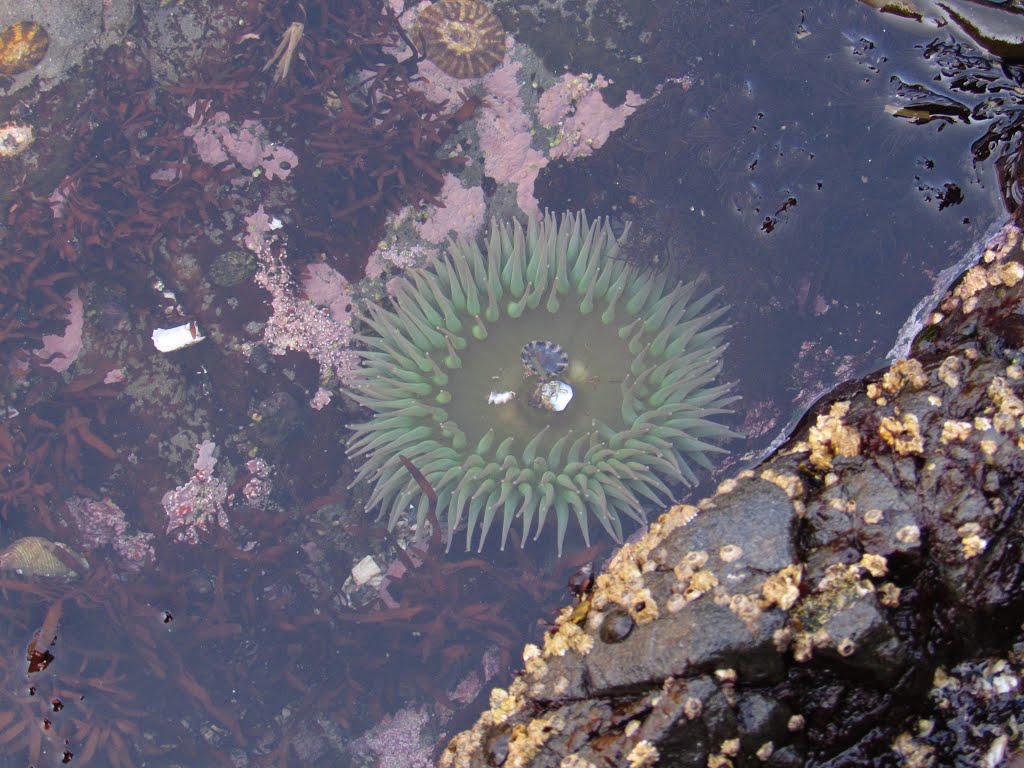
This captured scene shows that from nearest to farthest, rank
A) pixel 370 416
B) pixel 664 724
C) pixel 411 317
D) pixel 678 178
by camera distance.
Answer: pixel 664 724 < pixel 411 317 < pixel 678 178 < pixel 370 416

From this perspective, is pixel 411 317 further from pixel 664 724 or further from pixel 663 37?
pixel 664 724

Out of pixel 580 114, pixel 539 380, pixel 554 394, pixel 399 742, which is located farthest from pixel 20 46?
pixel 399 742

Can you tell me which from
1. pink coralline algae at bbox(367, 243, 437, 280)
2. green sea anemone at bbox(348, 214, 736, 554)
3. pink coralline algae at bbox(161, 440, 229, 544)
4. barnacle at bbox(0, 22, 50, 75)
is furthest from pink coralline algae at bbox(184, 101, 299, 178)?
pink coralline algae at bbox(161, 440, 229, 544)

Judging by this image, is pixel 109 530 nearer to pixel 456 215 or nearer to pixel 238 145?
pixel 238 145

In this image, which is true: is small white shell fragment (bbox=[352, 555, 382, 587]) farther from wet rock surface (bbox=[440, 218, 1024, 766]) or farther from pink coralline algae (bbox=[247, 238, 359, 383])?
wet rock surface (bbox=[440, 218, 1024, 766])

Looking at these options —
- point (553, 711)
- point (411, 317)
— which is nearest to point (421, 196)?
point (411, 317)

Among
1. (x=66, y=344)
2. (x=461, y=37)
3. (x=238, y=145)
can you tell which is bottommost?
(x=66, y=344)

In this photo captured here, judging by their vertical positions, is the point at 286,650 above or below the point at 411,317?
below
